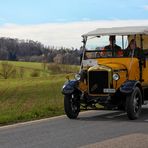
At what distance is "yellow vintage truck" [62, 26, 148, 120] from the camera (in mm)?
13258

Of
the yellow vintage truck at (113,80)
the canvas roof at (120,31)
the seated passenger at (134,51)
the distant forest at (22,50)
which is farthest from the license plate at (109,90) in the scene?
the distant forest at (22,50)

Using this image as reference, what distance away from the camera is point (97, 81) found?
44.3 ft

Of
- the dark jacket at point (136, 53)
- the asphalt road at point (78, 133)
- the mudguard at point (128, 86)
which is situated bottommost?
the asphalt road at point (78, 133)

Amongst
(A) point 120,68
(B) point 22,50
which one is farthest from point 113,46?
(B) point 22,50

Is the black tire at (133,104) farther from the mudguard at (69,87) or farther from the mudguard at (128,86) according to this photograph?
the mudguard at (69,87)

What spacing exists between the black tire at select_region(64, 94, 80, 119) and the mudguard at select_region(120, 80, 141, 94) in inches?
60.5

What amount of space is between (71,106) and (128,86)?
5.73ft

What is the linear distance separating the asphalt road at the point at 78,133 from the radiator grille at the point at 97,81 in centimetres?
82

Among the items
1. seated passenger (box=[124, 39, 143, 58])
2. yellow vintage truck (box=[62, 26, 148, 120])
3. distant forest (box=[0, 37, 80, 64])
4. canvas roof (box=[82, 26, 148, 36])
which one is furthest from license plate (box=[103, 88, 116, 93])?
distant forest (box=[0, 37, 80, 64])

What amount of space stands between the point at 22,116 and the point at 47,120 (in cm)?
101

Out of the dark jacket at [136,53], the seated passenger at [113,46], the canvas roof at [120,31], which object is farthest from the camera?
the seated passenger at [113,46]

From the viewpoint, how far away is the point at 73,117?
13.5m

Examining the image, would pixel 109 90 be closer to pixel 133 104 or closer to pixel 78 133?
pixel 133 104

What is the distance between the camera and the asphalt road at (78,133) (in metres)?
8.97
